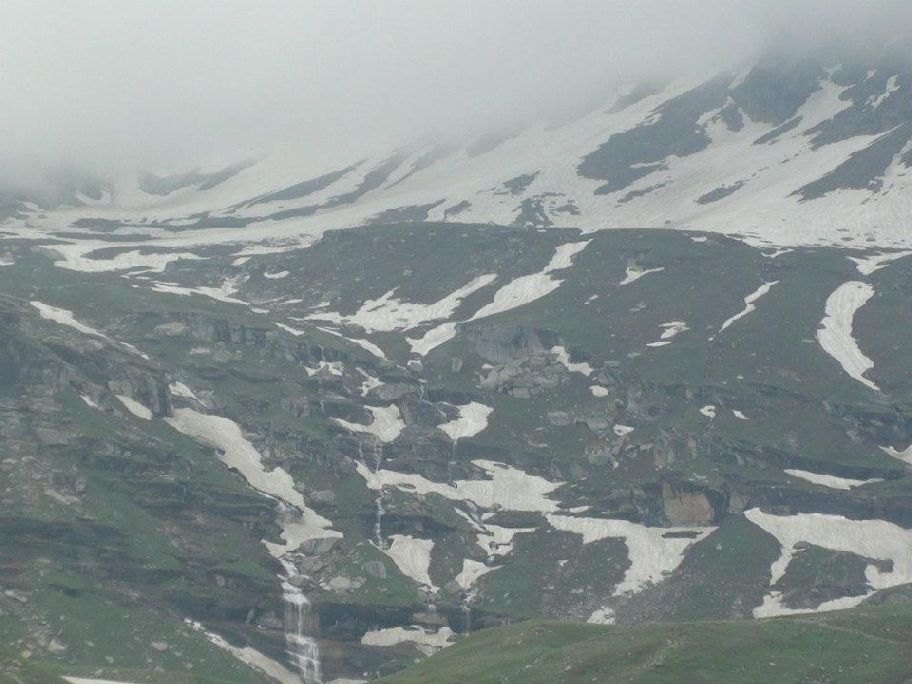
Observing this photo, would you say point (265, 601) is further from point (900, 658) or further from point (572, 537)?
point (900, 658)

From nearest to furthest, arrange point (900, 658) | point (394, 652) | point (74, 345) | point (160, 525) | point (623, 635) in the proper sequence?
point (900, 658) → point (623, 635) → point (394, 652) → point (160, 525) → point (74, 345)

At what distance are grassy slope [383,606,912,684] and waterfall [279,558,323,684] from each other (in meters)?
46.1

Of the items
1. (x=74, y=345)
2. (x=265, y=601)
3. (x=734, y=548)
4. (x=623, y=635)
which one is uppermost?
(x=74, y=345)

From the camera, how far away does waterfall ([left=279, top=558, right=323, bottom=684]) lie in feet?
485

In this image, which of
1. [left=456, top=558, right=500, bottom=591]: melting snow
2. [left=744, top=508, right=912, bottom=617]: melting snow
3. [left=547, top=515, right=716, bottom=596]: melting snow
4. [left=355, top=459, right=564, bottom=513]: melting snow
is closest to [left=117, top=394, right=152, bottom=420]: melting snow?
[left=355, top=459, right=564, bottom=513]: melting snow

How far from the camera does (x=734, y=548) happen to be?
555 ft

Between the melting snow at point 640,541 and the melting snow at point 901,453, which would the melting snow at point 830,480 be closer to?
the melting snow at point 901,453

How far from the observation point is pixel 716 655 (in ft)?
289

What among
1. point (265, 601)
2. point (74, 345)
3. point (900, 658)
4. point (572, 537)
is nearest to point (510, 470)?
point (572, 537)

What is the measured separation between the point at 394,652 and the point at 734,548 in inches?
1963

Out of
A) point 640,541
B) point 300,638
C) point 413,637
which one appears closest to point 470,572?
point 413,637

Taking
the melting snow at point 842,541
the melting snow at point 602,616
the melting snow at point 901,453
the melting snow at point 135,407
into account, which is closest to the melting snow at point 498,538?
the melting snow at point 602,616

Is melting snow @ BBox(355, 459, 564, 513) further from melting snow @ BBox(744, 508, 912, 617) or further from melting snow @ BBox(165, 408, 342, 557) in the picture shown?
melting snow @ BBox(744, 508, 912, 617)

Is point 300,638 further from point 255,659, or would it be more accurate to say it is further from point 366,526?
point 366,526
